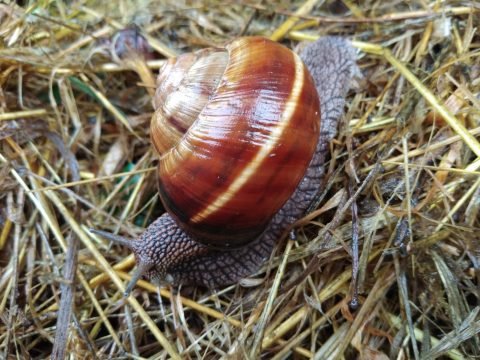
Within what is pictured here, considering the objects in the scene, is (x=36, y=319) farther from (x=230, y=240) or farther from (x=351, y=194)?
(x=351, y=194)

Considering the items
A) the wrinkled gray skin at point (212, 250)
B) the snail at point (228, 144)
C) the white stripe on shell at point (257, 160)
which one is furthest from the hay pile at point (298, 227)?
the white stripe on shell at point (257, 160)

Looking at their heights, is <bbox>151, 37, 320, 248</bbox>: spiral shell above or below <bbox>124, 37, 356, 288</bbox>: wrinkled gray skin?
above

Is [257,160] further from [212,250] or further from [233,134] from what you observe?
[212,250]

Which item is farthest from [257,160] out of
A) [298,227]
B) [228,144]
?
[298,227]

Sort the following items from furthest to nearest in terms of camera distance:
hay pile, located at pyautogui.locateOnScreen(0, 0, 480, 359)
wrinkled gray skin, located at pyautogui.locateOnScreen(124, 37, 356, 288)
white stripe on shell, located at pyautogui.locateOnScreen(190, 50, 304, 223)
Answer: wrinkled gray skin, located at pyautogui.locateOnScreen(124, 37, 356, 288), hay pile, located at pyautogui.locateOnScreen(0, 0, 480, 359), white stripe on shell, located at pyautogui.locateOnScreen(190, 50, 304, 223)

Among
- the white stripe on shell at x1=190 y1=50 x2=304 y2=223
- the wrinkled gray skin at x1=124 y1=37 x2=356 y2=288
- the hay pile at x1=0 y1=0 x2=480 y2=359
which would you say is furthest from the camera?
the wrinkled gray skin at x1=124 y1=37 x2=356 y2=288

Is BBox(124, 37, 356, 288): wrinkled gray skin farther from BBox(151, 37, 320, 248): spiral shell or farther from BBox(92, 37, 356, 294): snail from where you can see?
BBox(151, 37, 320, 248): spiral shell

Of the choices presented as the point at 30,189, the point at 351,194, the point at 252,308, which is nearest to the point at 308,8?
the point at 351,194

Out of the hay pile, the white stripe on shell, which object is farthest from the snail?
the hay pile
